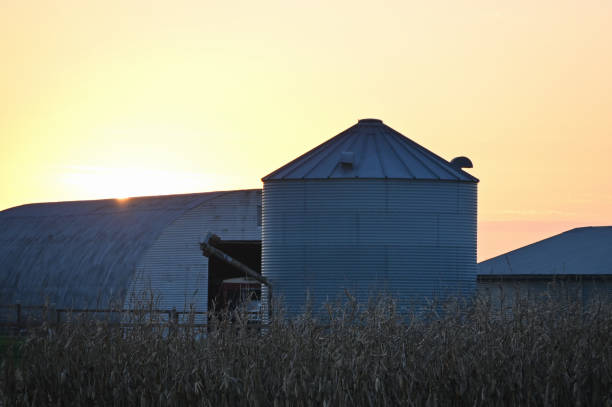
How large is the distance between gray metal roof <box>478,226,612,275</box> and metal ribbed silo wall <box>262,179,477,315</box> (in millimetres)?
8369

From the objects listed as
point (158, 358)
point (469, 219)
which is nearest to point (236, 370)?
point (158, 358)

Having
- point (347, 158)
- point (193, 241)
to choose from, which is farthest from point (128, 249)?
point (347, 158)

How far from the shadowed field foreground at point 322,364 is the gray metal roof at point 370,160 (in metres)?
16.8

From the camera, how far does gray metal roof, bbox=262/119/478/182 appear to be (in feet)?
97.8

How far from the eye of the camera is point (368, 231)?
94.9 ft

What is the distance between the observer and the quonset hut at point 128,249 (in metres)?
40.5

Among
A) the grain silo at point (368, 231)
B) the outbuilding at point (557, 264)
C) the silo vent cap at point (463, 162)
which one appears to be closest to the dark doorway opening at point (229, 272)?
the outbuilding at point (557, 264)

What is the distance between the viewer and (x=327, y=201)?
2934 cm

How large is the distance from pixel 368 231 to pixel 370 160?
286 cm

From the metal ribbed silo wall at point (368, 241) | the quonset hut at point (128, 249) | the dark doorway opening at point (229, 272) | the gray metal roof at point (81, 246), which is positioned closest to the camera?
Answer: the metal ribbed silo wall at point (368, 241)

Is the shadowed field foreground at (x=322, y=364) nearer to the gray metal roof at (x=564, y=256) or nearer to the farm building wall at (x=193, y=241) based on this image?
the gray metal roof at (x=564, y=256)

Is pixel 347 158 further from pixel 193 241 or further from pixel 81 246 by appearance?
pixel 81 246

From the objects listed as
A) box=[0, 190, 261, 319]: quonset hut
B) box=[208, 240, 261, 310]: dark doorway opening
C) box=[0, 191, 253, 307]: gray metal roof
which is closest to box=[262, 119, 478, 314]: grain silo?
box=[0, 190, 261, 319]: quonset hut

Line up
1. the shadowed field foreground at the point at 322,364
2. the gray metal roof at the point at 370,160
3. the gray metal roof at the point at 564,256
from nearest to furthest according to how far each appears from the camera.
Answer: the shadowed field foreground at the point at 322,364, the gray metal roof at the point at 370,160, the gray metal roof at the point at 564,256
